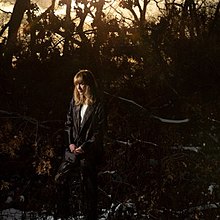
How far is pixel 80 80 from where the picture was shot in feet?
18.3

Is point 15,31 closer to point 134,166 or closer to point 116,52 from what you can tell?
point 116,52

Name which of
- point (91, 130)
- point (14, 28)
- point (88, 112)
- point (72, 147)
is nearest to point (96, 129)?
point (91, 130)

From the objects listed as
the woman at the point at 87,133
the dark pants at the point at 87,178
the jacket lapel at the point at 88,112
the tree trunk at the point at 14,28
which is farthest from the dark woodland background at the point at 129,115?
the jacket lapel at the point at 88,112

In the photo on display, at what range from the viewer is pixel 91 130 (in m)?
5.54

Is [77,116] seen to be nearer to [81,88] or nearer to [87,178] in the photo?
[81,88]

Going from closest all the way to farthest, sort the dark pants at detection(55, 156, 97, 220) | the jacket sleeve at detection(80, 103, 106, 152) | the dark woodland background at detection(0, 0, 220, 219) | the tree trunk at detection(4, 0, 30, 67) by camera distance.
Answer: the jacket sleeve at detection(80, 103, 106, 152)
the dark pants at detection(55, 156, 97, 220)
the dark woodland background at detection(0, 0, 220, 219)
the tree trunk at detection(4, 0, 30, 67)

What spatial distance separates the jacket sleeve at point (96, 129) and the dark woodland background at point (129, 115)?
1325mm

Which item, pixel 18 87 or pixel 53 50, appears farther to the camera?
pixel 53 50

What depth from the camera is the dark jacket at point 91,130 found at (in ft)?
18.0

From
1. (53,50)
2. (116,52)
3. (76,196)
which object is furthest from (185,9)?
(76,196)

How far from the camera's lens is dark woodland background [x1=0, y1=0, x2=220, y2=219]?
703 cm

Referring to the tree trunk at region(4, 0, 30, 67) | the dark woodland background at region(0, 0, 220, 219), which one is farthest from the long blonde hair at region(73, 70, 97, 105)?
the tree trunk at region(4, 0, 30, 67)

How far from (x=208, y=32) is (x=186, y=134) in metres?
2.10

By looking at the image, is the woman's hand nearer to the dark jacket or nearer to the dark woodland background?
the dark jacket
